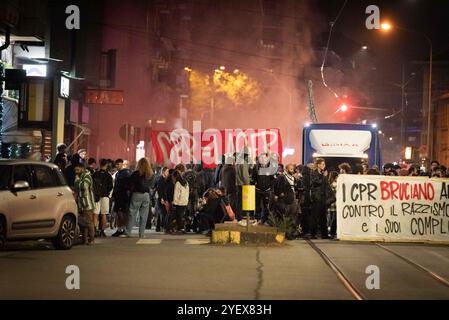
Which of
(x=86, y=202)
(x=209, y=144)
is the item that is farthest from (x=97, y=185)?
(x=209, y=144)

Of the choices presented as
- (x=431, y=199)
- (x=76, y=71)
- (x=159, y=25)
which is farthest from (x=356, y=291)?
(x=159, y=25)

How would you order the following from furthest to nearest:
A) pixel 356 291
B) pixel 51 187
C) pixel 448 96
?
pixel 448 96, pixel 51 187, pixel 356 291

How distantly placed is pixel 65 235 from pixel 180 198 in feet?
16.9

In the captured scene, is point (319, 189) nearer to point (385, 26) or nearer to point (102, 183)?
point (102, 183)

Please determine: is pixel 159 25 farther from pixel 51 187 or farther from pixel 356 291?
pixel 356 291

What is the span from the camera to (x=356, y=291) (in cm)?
1070

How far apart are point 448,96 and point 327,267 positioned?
4547 centimetres

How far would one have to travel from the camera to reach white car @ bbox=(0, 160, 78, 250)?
563 inches

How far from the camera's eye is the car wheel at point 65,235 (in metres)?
15.5

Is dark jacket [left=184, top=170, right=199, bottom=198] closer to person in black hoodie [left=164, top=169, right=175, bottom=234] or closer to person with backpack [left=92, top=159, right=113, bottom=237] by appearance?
person in black hoodie [left=164, top=169, right=175, bottom=234]

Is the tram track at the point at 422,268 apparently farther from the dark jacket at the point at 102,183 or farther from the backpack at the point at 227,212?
the dark jacket at the point at 102,183

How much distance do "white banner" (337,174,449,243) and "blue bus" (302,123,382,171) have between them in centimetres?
784

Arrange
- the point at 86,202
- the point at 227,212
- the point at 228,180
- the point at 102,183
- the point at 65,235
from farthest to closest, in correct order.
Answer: the point at 228,180, the point at 227,212, the point at 102,183, the point at 86,202, the point at 65,235

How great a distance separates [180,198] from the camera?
2047cm
